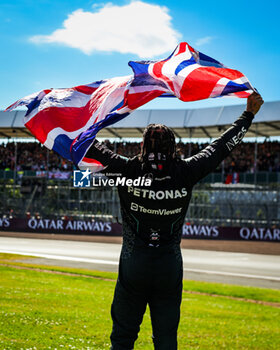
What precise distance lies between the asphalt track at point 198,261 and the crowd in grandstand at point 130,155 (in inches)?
398

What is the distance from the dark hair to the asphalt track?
1081 centimetres

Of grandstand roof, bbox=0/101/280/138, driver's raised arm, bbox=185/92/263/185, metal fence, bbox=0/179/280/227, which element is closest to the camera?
driver's raised arm, bbox=185/92/263/185

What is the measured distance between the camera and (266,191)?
79.6 ft

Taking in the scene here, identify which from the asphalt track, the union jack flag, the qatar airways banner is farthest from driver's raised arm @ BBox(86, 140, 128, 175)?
the qatar airways banner

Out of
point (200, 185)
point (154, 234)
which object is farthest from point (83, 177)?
point (200, 185)

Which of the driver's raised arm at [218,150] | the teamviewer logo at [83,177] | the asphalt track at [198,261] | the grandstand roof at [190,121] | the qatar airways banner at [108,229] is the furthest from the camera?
the grandstand roof at [190,121]

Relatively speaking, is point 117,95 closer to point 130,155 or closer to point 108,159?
point 108,159

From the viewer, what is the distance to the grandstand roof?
2872cm

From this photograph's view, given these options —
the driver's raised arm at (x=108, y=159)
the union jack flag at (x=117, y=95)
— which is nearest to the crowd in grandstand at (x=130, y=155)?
the union jack flag at (x=117, y=95)

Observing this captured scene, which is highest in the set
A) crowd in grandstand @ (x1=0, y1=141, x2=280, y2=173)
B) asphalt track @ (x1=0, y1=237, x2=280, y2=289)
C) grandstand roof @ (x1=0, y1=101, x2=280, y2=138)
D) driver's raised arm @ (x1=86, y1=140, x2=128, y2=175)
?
grandstand roof @ (x1=0, y1=101, x2=280, y2=138)

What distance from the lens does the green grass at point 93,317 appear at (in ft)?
18.2

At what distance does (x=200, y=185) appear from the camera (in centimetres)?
2655

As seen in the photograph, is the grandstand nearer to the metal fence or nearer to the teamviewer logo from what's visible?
the metal fence

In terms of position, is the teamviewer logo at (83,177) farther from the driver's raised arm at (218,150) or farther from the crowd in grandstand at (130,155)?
the crowd in grandstand at (130,155)
